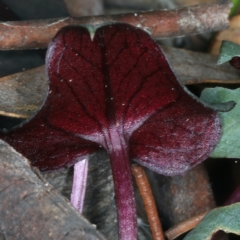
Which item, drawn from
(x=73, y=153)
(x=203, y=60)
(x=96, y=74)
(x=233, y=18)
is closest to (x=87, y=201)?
(x=73, y=153)

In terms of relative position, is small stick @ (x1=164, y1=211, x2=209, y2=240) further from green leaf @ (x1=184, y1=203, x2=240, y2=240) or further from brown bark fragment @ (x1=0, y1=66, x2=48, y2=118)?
brown bark fragment @ (x1=0, y1=66, x2=48, y2=118)

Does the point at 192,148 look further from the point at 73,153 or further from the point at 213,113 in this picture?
the point at 73,153

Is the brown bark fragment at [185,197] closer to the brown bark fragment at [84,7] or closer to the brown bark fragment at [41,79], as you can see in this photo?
the brown bark fragment at [41,79]

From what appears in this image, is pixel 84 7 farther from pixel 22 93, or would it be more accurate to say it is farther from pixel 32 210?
pixel 32 210

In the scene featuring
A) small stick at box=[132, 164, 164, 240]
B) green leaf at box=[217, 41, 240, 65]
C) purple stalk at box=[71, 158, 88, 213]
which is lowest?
small stick at box=[132, 164, 164, 240]

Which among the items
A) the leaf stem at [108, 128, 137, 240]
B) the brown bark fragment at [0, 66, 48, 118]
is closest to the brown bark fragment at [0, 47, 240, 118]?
the brown bark fragment at [0, 66, 48, 118]

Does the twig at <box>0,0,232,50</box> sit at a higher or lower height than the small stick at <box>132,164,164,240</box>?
higher

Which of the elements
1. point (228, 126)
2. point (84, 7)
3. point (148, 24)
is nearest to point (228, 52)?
point (228, 126)
